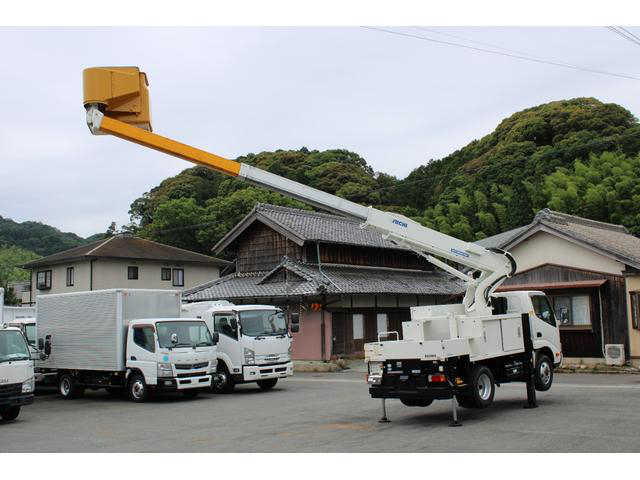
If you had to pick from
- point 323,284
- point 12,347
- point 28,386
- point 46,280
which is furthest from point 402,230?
point 46,280

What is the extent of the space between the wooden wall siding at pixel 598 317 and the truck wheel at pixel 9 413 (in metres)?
18.8

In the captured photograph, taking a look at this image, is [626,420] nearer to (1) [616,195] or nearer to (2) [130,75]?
(2) [130,75]

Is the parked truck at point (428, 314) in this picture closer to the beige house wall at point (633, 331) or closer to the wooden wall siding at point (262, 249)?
the beige house wall at point (633, 331)

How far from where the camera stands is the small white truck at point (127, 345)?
17547 mm

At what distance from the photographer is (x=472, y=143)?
72188 millimetres

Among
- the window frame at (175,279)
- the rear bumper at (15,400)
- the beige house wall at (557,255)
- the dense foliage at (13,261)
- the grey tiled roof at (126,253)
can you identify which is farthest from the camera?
the dense foliage at (13,261)

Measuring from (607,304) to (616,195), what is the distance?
17.9 m

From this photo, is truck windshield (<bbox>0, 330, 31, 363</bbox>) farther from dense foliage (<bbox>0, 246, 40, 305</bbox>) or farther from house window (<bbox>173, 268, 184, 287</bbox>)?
dense foliage (<bbox>0, 246, 40, 305</bbox>)

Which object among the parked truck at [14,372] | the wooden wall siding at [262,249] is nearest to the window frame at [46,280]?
the wooden wall siding at [262,249]

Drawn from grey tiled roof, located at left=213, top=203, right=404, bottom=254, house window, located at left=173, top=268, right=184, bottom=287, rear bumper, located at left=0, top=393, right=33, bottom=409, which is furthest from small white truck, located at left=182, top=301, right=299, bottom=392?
house window, located at left=173, top=268, right=184, bottom=287

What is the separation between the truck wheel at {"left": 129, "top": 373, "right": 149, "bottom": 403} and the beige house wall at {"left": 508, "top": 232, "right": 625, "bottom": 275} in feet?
51.1

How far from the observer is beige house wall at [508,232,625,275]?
23766 mm
